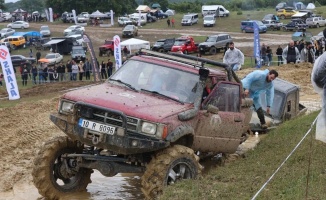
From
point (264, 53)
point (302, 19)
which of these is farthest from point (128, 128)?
point (302, 19)

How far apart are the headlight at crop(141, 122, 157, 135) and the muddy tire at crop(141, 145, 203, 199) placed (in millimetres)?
449

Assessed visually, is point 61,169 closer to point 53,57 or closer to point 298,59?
point 298,59

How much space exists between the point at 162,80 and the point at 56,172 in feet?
7.50

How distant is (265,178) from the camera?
9070 millimetres

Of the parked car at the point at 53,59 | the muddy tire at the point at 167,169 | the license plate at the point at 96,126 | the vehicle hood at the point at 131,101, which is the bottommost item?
the parked car at the point at 53,59

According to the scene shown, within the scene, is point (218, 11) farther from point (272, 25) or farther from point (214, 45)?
point (214, 45)

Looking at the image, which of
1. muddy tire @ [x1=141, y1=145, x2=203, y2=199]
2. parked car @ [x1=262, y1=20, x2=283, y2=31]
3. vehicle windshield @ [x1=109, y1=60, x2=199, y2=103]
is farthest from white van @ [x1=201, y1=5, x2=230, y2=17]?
muddy tire @ [x1=141, y1=145, x2=203, y2=199]

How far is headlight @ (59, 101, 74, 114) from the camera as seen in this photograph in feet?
30.4

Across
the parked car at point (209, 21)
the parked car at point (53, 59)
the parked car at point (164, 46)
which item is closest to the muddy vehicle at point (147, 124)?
the parked car at point (53, 59)

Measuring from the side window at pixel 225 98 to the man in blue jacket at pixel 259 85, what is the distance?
2.66 metres

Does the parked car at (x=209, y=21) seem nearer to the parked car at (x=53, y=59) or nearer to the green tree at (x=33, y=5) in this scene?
the parked car at (x=53, y=59)

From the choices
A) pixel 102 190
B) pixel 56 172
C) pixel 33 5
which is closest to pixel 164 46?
pixel 102 190

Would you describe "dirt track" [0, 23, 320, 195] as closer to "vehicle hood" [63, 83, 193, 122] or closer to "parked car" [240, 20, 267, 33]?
"vehicle hood" [63, 83, 193, 122]

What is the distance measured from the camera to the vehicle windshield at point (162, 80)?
32.5ft
